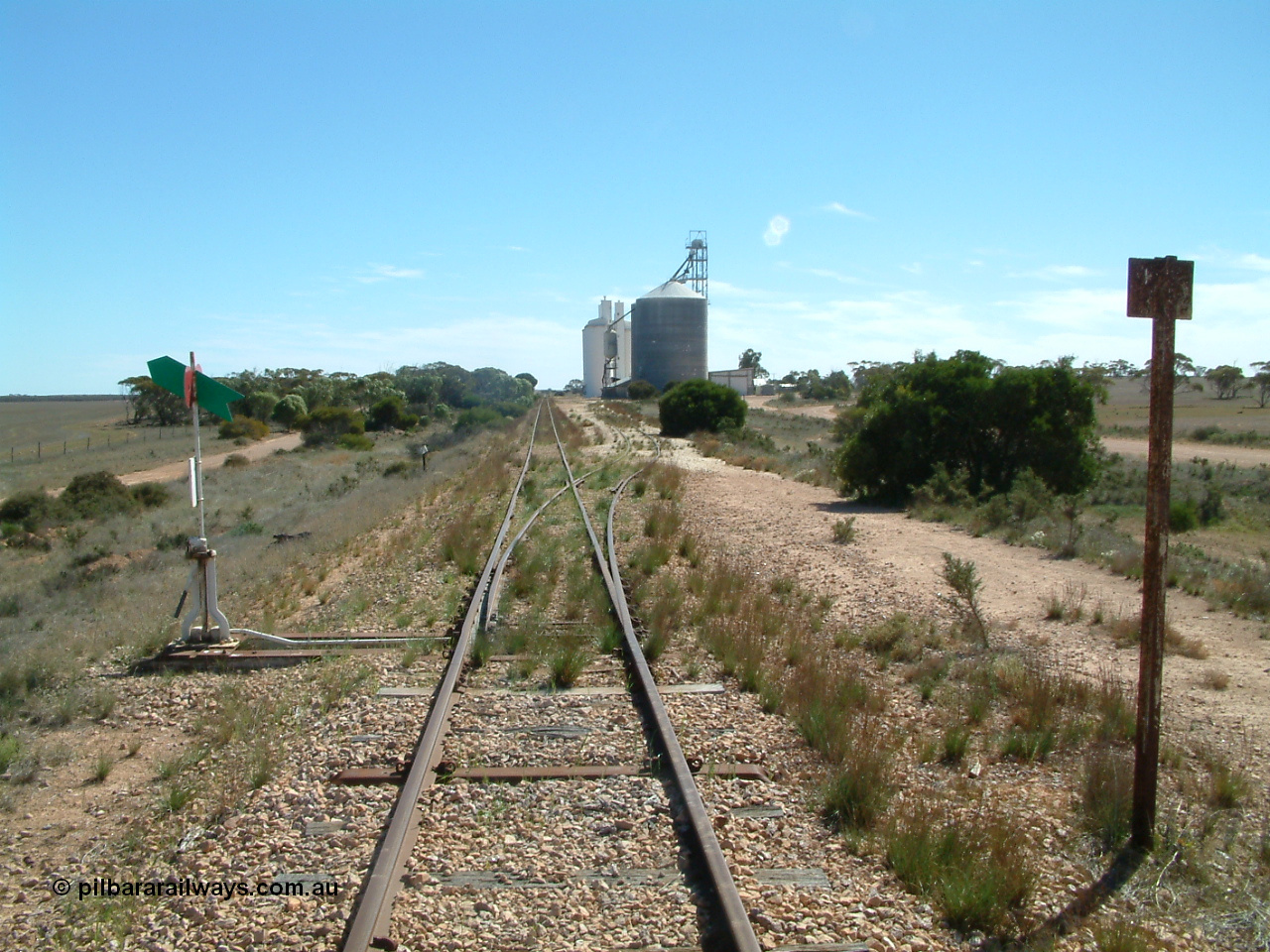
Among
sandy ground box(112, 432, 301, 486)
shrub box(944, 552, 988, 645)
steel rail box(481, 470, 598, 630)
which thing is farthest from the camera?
sandy ground box(112, 432, 301, 486)

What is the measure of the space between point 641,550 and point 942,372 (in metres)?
11.8

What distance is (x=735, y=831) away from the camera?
5297 millimetres

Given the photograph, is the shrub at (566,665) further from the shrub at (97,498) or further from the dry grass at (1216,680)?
the shrub at (97,498)

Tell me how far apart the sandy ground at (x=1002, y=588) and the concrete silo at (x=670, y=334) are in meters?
70.3

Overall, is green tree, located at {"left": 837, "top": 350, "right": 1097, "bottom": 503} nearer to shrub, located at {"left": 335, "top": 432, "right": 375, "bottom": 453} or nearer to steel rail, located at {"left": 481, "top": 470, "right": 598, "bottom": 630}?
steel rail, located at {"left": 481, "top": 470, "right": 598, "bottom": 630}

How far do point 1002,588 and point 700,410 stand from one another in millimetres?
37079

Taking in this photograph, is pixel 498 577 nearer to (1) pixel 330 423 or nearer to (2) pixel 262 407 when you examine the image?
(1) pixel 330 423

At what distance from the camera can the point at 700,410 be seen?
49.2 metres

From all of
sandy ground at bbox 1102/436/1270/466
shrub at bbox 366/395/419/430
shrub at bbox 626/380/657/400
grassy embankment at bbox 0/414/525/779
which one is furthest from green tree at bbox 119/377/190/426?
sandy ground at bbox 1102/436/1270/466

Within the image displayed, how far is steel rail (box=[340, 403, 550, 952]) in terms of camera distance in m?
4.18

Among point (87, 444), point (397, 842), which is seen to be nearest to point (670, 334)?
point (87, 444)

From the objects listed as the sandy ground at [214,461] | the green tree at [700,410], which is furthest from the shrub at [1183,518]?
the sandy ground at [214,461]

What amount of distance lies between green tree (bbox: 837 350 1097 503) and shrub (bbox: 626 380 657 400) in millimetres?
68865

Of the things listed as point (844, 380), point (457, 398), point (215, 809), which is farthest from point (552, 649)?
point (844, 380)
